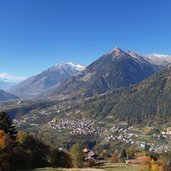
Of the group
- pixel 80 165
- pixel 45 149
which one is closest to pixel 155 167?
pixel 80 165

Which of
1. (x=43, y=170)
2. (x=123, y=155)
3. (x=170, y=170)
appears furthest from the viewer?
(x=123, y=155)

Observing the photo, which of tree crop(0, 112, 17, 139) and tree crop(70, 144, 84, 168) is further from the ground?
tree crop(0, 112, 17, 139)

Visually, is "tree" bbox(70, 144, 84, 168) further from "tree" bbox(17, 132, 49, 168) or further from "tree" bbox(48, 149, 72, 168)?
"tree" bbox(17, 132, 49, 168)

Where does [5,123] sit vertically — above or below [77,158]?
above

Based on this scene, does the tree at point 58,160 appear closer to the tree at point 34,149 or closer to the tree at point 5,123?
the tree at point 34,149

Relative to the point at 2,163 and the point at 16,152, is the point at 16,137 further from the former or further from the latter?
the point at 2,163

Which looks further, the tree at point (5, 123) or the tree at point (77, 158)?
the tree at point (77, 158)

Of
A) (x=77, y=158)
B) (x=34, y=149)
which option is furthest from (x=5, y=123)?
(x=77, y=158)

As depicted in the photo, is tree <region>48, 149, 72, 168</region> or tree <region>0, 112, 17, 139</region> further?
tree <region>48, 149, 72, 168</region>

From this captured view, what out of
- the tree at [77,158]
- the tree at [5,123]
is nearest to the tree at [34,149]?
the tree at [5,123]

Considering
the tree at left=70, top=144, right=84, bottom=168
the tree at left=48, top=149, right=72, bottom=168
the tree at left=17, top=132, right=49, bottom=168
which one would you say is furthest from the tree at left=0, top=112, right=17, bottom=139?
the tree at left=70, top=144, right=84, bottom=168

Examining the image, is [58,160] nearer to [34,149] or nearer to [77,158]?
[34,149]
